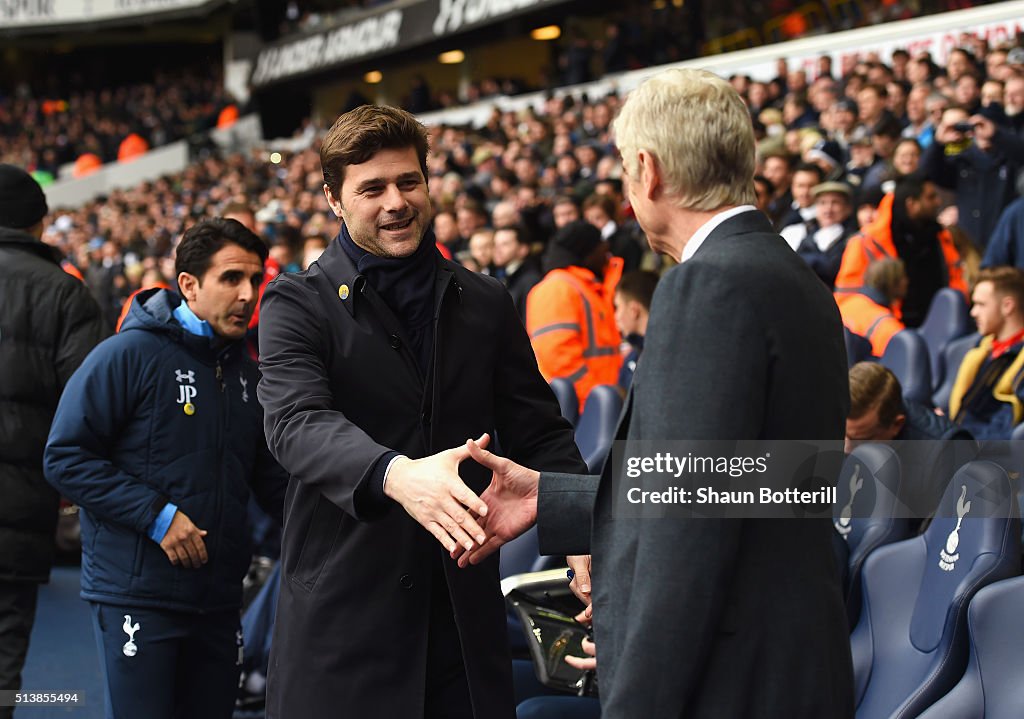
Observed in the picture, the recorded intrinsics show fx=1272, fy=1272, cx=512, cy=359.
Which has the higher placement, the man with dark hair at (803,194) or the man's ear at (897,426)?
the man with dark hair at (803,194)

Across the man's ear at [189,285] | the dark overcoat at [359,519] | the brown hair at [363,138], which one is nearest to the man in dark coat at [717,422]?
the dark overcoat at [359,519]

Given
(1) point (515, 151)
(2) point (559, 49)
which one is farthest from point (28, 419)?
(2) point (559, 49)

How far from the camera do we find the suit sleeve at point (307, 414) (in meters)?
2.16

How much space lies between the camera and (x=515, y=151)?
14.9 m

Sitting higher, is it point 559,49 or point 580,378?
point 559,49

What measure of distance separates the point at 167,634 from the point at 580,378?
331 centimetres

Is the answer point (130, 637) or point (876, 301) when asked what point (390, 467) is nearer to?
point (130, 637)

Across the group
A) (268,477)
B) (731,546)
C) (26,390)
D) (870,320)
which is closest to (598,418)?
(870,320)

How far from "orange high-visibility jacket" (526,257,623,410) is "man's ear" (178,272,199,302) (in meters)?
2.90

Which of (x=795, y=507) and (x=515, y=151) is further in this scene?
(x=515, y=151)

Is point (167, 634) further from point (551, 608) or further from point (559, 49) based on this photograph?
point (559, 49)

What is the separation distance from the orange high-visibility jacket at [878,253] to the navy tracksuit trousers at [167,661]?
4.18m

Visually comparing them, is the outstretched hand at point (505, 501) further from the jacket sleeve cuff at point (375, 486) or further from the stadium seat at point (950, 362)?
the stadium seat at point (950, 362)

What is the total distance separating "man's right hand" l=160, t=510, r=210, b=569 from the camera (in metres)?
3.12
